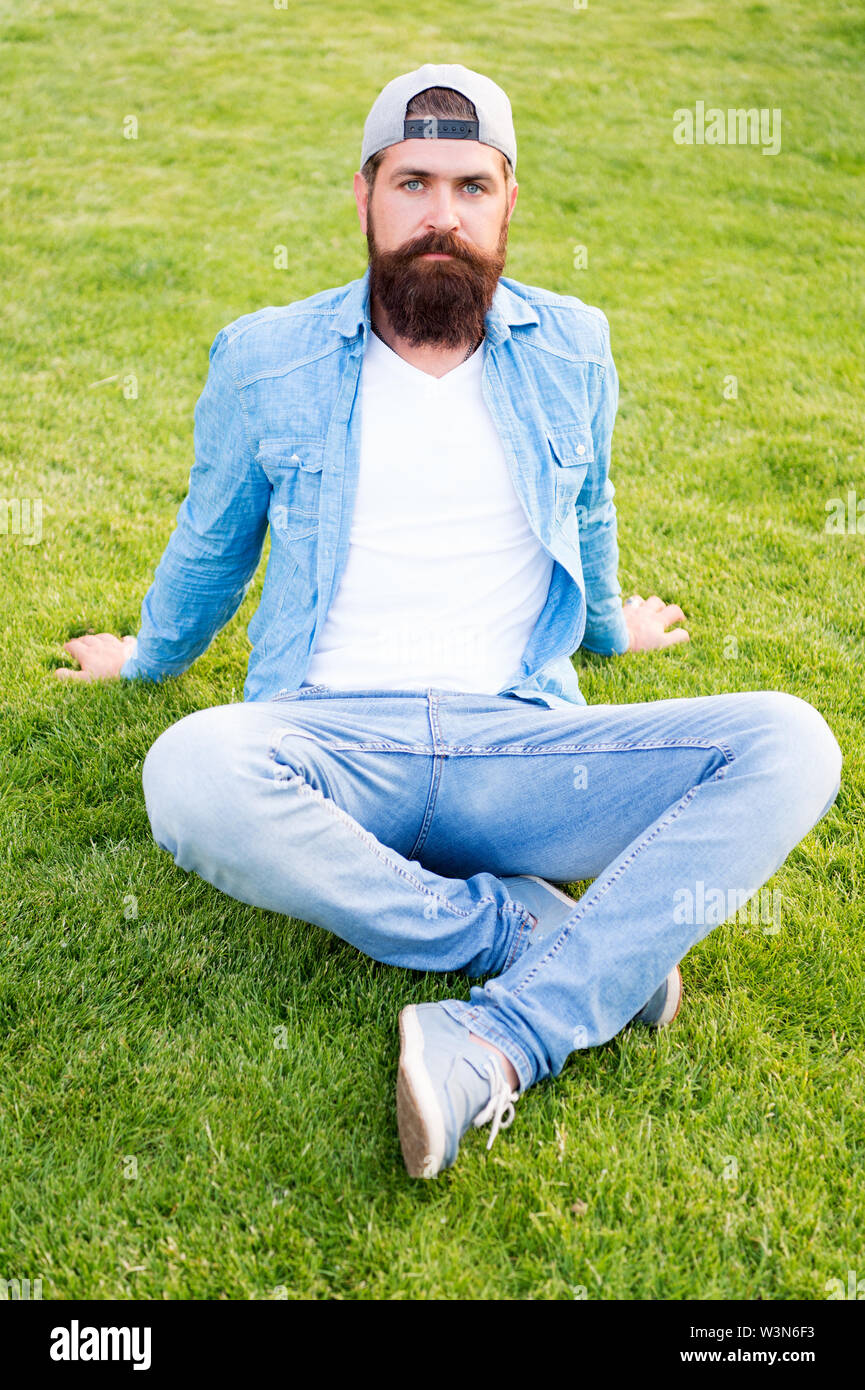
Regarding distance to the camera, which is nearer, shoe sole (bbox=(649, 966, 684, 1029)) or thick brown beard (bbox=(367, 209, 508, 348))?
shoe sole (bbox=(649, 966, 684, 1029))

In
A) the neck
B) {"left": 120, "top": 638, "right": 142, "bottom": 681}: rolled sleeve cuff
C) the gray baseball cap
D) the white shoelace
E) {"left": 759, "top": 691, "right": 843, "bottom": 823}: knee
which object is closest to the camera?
the white shoelace

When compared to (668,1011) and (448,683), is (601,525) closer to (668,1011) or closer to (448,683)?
(448,683)

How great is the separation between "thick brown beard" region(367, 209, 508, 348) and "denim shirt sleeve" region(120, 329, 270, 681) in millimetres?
469

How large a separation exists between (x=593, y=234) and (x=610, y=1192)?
7991 millimetres

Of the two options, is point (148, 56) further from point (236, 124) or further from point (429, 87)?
point (429, 87)

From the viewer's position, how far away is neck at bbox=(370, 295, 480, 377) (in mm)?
3176

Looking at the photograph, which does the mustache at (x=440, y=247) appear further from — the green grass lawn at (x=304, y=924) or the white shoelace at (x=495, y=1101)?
the white shoelace at (x=495, y=1101)

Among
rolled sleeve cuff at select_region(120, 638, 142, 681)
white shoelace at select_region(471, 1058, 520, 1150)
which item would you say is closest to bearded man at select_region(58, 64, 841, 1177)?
white shoelace at select_region(471, 1058, 520, 1150)

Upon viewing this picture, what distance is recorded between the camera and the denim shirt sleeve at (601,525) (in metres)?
3.35

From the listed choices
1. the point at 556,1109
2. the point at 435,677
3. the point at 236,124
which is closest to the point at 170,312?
the point at 236,124

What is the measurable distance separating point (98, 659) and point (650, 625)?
1996mm

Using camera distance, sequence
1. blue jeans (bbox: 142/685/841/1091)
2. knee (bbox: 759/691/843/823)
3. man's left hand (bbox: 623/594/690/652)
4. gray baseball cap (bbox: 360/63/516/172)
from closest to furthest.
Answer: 1. blue jeans (bbox: 142/685/841/1091)
2. knee (bbox: 759/691/843/823)
3. gray baseball cap (bbox: 360/63/516/172)
4. man's left hand (bbox: 623/594/690/652)

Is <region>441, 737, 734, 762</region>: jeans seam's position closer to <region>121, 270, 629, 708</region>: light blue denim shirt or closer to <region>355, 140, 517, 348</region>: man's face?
<region>121, 270, 629, 708</region>: light blue denim shirt

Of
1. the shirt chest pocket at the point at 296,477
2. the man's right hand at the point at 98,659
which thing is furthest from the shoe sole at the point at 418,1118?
the man's right hand at the point at 98,659
